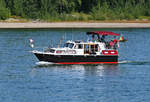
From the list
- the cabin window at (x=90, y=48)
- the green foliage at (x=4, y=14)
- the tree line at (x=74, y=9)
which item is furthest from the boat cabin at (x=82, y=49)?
the tree line at (x=74, y=9)

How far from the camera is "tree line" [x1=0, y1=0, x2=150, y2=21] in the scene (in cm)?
14075

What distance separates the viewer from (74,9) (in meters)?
151

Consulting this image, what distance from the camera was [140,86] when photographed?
4722 cm

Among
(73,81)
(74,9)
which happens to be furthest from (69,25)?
(73,81)

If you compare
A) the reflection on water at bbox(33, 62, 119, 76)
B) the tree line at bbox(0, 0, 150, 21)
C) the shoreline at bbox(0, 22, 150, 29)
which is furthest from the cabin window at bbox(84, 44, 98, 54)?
the tree line at bbox(0, 0, 150, 21)

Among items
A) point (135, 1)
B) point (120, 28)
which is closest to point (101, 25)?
point (120, 28)

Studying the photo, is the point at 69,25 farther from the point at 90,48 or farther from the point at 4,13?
the point at 90,48

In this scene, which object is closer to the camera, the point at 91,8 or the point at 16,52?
the point at 16,52

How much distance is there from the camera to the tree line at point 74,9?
141 metres

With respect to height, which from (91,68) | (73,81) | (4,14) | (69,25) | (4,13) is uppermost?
(73,81)

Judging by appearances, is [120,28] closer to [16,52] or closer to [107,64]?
[16,52]

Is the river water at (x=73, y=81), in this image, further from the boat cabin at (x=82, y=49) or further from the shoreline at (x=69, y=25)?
the shoreline at (x=69, y=25)

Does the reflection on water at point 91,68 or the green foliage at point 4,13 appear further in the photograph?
the green foliage at point 4,13

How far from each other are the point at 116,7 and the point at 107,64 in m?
96.4
